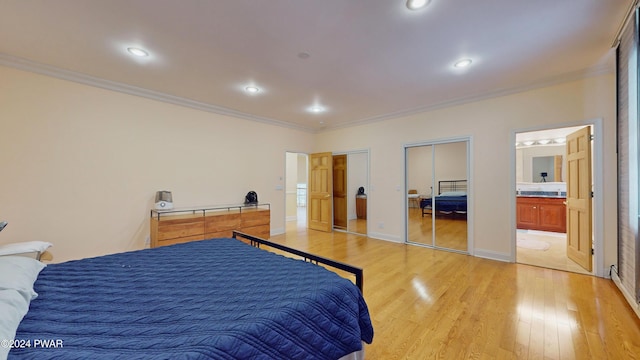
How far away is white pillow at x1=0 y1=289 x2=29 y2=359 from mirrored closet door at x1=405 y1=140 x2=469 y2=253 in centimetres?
493

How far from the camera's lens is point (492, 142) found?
3.92m

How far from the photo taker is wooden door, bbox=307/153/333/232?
621cm

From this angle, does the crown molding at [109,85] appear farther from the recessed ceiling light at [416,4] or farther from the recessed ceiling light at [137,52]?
the recessed ceiling light at [416,4]

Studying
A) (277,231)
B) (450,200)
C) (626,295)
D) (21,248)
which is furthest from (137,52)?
(626,295)

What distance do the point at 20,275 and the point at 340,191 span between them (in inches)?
226

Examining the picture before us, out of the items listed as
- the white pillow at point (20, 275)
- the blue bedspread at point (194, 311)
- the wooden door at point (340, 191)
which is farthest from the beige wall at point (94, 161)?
the wooden door at point (340, 191)

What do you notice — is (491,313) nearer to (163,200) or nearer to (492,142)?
(492,142)

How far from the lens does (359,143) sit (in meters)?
5.75

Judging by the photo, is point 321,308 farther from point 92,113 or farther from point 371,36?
point 92,113

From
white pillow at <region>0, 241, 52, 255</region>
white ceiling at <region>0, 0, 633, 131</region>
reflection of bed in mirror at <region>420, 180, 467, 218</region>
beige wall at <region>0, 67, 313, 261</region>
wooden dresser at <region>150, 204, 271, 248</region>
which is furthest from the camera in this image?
reflection of bed in mirror at <region>420, 180, 467, 218</region>

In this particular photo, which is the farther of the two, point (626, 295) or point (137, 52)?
point (137, 52)

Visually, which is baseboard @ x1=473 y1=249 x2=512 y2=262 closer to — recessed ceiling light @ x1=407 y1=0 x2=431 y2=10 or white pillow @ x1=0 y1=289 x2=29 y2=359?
recessed ceiling light @ x1=407 y1=0 x2=431 y2=10

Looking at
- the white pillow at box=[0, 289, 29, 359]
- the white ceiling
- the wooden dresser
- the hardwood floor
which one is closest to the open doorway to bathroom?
the hardwood floor

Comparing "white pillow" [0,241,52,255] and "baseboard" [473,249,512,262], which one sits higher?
"white pillow" [0,241,52,255]
